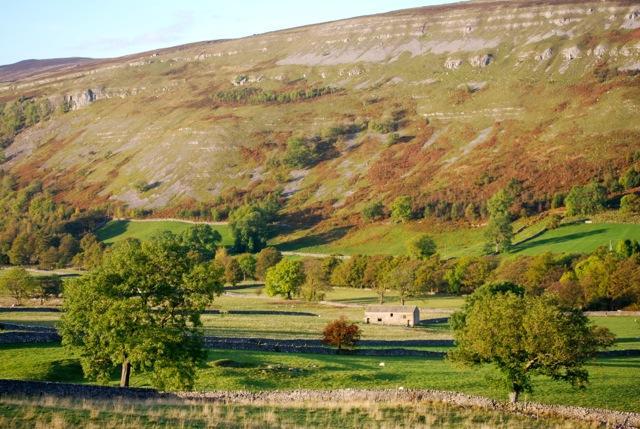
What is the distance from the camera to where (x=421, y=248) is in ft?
533

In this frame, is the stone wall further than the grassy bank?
Yes

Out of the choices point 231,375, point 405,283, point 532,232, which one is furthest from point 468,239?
point 231,375

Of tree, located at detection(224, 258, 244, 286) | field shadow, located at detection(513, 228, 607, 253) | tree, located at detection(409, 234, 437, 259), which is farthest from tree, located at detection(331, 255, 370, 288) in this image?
field shadow, located at detection(513, 228, 607, 253)

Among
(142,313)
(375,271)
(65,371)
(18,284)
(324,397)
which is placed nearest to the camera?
(324,397)

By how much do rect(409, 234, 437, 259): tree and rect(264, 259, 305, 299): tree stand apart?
3210 cm

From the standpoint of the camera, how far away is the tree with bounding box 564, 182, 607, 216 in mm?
175000

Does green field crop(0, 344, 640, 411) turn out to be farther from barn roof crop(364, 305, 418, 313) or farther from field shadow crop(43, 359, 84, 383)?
barn roof crop(364, 305, 418, 313)

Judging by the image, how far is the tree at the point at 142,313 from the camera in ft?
151

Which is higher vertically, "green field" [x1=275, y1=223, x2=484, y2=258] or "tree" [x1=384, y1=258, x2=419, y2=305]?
"green field" [x1=275, y1=223, x2=484, y2=258]

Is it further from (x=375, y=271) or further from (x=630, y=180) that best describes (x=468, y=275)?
(x=630, y=180)

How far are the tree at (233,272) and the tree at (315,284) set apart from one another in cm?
1422

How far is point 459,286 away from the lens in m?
138

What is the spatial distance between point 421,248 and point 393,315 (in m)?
62.5

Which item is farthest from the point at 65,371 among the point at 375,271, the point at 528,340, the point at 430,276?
the point at 375,271
